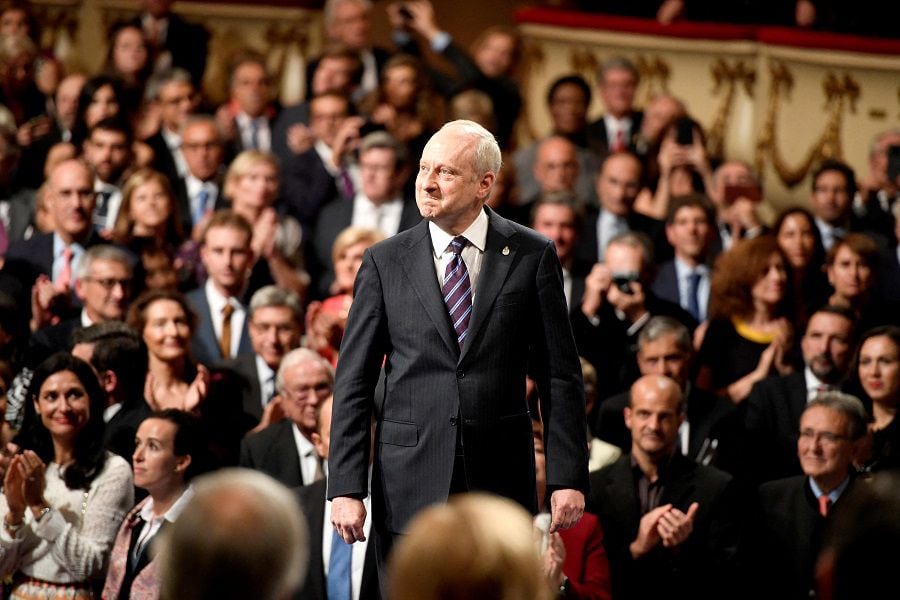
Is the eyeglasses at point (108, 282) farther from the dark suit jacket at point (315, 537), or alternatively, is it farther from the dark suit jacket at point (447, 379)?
the dark suit jacket at point (447, 379)

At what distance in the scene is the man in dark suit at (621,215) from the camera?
7.78 m

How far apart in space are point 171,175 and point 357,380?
4.58m

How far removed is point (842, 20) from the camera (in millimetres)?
9461

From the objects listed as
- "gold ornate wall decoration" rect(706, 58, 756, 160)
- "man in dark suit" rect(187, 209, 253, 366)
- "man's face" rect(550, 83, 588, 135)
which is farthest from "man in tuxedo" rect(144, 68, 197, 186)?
"gold ornate wall decoration" rect(706, 58, 756, 160)

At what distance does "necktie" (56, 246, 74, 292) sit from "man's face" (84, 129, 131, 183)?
0.91m

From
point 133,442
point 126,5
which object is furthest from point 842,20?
point 133,442

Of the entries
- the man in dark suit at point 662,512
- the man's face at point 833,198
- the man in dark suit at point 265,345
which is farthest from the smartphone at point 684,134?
the man in dark suit at point 662,512

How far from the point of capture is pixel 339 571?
5.27 meters

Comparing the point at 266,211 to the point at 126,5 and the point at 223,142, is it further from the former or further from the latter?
the point at 126,5

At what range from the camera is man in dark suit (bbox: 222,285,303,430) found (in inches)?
248

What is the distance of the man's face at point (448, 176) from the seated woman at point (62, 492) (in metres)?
1.91

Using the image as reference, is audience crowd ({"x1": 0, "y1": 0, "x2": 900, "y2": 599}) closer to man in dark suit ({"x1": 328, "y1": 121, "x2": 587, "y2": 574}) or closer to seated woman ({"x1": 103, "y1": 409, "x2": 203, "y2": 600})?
seated woman ({"x1": 103, "y1": 409, "x2": 203, "y2": 600})

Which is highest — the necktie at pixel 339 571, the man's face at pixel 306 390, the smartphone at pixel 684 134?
the smartphone at pixel 684 134

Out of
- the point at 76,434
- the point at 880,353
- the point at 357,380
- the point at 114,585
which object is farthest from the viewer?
the point at 880,353
